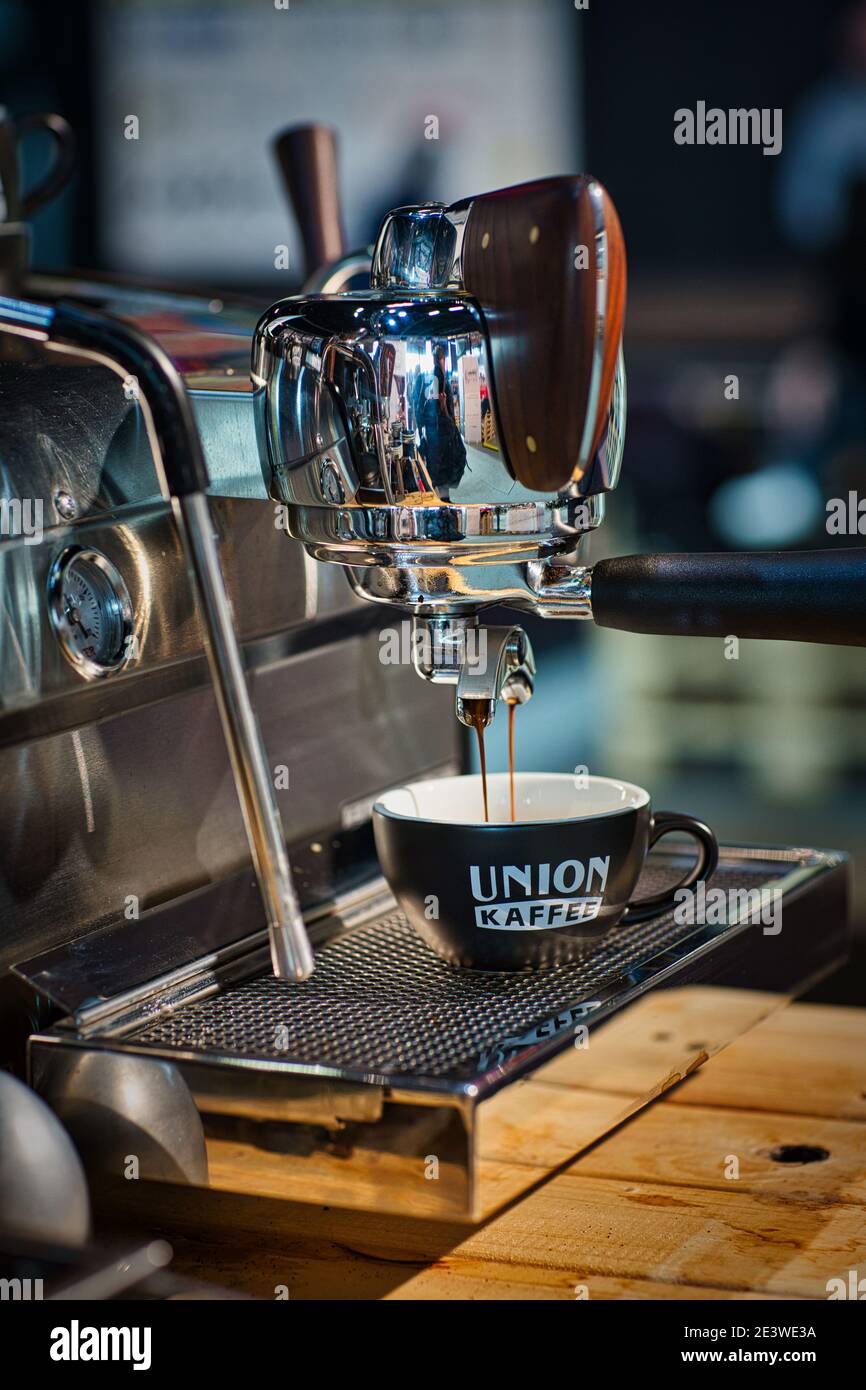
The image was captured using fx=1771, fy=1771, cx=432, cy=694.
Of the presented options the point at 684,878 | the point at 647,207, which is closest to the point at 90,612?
the point at 684,878

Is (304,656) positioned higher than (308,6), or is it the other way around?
(308,6)

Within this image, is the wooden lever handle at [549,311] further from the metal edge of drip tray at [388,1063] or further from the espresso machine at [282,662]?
the metal edge of drip tray at [388,1063]

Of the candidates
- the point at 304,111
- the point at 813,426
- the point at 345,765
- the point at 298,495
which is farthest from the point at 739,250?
the point at 298,495

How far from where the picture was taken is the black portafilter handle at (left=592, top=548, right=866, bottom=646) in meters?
0.57

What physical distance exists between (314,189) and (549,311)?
0.34 m

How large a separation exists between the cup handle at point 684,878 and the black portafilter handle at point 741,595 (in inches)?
3.7

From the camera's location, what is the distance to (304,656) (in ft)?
2.44

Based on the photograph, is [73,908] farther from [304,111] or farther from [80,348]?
[304,111]

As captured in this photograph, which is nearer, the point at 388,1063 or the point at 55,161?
the point at 388,1063

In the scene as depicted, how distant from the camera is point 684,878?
69cm

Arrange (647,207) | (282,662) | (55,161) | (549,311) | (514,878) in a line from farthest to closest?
(647,207), (55,161), (282,662), (514,878), (549,311)

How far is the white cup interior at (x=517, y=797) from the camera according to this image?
0.68 m

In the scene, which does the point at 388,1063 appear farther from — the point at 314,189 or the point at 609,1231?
the point at 314,189
